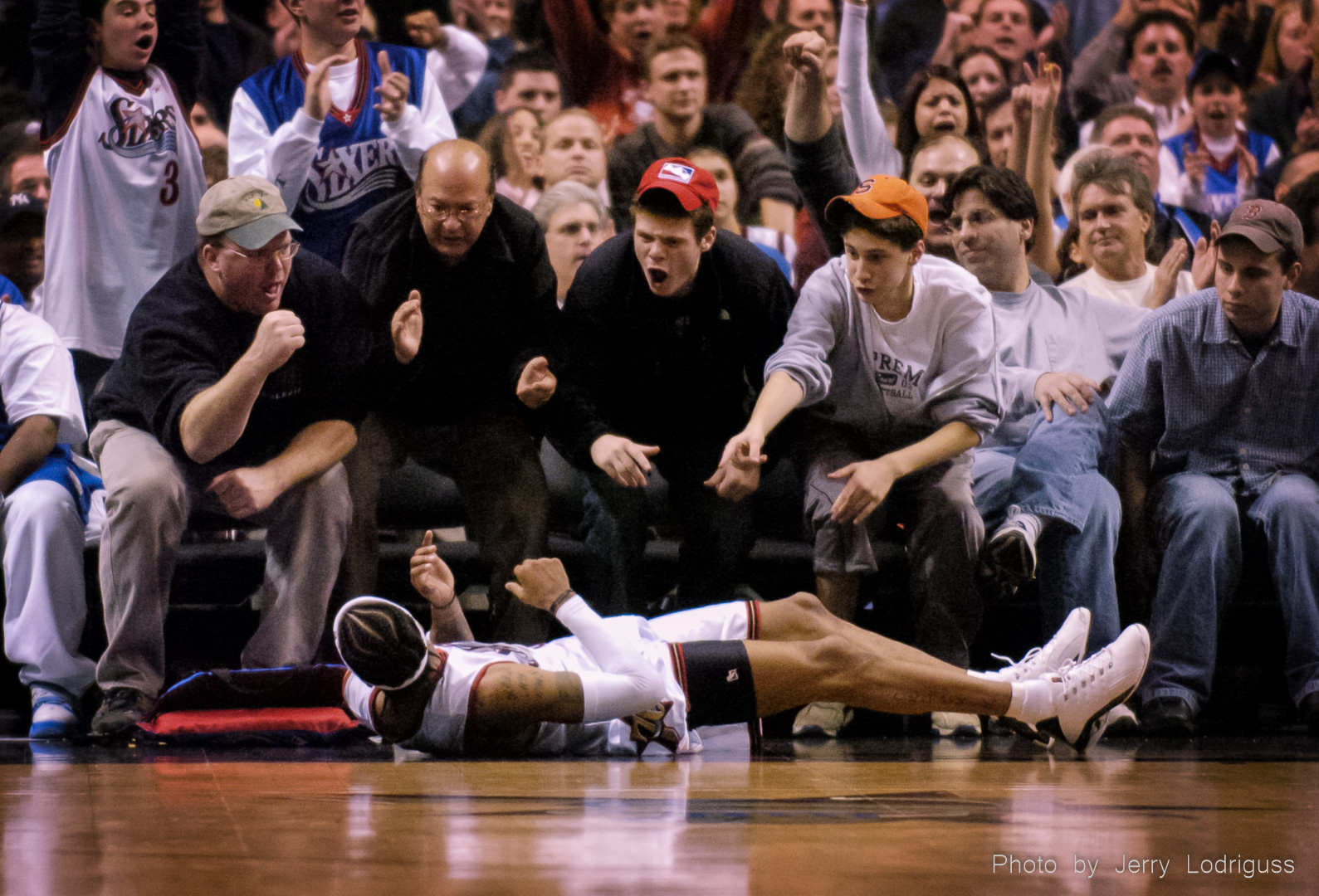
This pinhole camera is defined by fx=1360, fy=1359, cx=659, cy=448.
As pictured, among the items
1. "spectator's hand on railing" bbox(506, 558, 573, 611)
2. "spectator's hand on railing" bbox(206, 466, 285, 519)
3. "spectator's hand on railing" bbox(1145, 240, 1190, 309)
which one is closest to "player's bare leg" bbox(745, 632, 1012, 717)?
"spectator's hand on railing" bbox(506, 558, 573, 611)

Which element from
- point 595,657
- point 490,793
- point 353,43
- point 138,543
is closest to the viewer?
point 490,793

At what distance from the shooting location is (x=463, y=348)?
415 centimetres

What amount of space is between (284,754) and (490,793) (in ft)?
3.16

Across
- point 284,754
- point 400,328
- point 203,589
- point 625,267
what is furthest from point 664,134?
point 284,754

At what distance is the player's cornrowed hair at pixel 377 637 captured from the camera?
285 cm

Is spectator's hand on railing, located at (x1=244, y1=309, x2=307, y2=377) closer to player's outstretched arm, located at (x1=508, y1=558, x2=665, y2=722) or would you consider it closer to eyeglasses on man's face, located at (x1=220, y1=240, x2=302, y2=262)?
eyeglasses on man's face, located at (x1=220, y1=240, x2=302, y2=262)

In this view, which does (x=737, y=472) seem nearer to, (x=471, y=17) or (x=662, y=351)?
(x=662, y=351)

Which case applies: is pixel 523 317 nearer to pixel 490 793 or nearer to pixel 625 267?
pixel 625 267

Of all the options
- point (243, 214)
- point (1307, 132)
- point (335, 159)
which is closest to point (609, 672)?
point (243, 214)

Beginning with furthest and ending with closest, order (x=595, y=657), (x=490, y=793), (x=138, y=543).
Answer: (x=138, y=543)
(x=595, y=657)
(x=490, y=793)

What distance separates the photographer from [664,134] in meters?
4.73

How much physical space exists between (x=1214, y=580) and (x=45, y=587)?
331cm

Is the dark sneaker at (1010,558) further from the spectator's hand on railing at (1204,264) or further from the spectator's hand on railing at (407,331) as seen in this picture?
the spectator's hand on railing at (407,331)

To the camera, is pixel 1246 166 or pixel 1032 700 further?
pixel 1246 166
